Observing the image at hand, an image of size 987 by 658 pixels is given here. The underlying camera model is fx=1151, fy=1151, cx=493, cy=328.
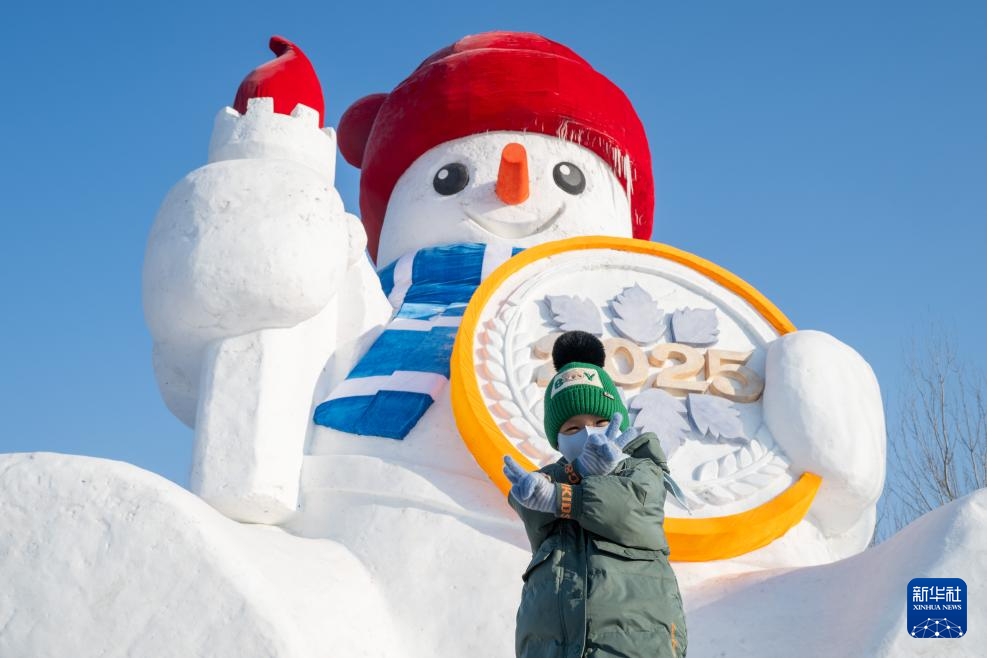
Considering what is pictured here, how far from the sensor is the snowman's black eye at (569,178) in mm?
5188

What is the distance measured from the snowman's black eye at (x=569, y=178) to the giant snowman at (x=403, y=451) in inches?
9.4

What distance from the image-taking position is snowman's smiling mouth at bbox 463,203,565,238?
16.6ft

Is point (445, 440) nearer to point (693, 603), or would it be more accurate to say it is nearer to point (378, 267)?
point (693, 603)

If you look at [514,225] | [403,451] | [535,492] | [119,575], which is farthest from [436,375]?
[535,492]

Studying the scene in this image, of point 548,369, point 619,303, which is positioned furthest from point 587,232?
point 548,369

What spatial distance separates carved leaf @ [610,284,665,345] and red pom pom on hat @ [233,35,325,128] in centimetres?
147

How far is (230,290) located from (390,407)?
2.26 feet

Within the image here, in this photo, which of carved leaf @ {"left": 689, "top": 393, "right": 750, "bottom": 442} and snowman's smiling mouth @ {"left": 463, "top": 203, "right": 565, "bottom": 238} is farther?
snowman's smiling mouth @ {"left": 463, "top": 203, "right": 565, "bottom": 238}

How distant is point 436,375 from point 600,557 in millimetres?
1923

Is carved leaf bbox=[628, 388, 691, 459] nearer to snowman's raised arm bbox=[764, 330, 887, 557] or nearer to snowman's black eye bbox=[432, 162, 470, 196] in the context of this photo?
snowman's raised arm bbox=[764, 330, 887, 557]

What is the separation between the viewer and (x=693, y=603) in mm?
3619

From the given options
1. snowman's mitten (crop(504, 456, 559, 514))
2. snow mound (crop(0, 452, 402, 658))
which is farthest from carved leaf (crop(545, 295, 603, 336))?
snowman's mitten (crop(504, 456, 559, 514))

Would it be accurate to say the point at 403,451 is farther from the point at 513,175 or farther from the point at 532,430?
the point at 513,175

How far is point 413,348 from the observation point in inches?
169
